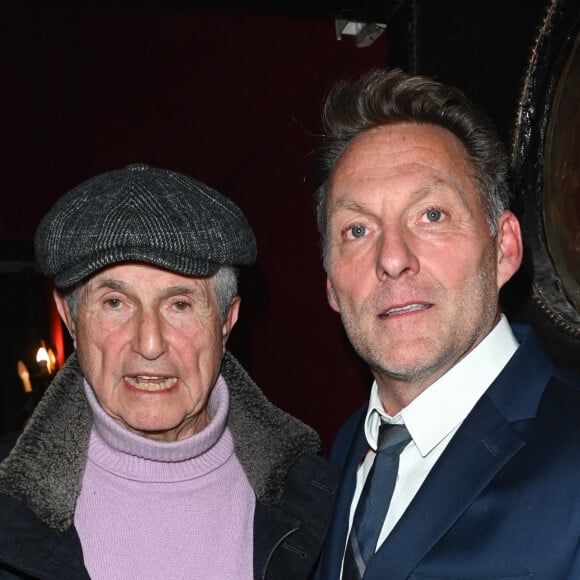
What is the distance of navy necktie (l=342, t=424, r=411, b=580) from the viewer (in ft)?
6.06

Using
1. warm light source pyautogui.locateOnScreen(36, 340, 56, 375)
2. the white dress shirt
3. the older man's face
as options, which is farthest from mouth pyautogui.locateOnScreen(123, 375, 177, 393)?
warm light source pyautogui.locateOnScreen(36, 340, 56, 375)

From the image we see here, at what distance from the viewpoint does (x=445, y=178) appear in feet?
6.60

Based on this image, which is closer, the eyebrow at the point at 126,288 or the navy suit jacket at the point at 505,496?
the navy suit jacket at the point at 505,496

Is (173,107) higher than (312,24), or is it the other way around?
(312,24)

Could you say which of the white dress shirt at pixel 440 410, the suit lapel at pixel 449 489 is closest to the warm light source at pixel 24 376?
the white dress shirt at pixel 440 410

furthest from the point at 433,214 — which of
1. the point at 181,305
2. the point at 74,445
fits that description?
the point at 74,445

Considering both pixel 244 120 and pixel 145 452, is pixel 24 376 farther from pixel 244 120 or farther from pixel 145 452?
pixel 145 452

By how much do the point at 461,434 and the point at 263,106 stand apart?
8.04 ft

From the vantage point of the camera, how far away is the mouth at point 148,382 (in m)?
2.06

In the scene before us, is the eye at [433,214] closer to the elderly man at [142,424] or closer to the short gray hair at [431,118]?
the short gray hair at [431,118]

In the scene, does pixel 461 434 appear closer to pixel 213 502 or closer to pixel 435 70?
pixel 213 502

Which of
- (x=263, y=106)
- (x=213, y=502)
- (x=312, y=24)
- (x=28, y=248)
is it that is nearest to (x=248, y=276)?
(x=263, y=106)

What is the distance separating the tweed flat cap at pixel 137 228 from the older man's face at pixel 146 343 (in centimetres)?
6

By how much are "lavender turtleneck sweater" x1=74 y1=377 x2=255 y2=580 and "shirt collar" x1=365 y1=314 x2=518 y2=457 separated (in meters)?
0.56
